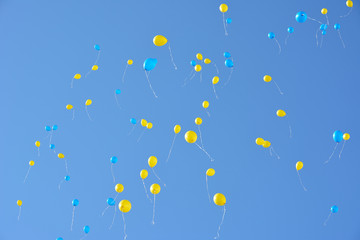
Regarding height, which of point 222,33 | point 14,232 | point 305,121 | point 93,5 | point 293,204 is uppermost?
point 93,5

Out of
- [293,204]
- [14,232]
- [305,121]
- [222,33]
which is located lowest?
[14,232]

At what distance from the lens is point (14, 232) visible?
301 centimetres

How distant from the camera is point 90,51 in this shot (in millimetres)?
3242

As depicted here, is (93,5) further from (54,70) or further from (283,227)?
(283,227)

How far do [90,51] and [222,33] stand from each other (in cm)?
104

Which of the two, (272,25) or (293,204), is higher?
(272,25)

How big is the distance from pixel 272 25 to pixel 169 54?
812mm

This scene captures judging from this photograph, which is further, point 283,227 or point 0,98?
point 0,98

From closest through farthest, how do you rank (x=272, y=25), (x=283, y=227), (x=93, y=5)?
(x=283, y=227), (x=272, y=25), (x=93, y=5)

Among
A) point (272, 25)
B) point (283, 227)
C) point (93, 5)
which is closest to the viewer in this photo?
point (283, 227)

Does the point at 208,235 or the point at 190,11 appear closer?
the point at 208,235

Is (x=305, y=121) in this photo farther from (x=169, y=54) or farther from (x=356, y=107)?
(x=169, y=54)

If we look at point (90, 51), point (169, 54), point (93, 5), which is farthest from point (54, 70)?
point (169, 54)

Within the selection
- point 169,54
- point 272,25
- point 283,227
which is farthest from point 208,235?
point 272,25
